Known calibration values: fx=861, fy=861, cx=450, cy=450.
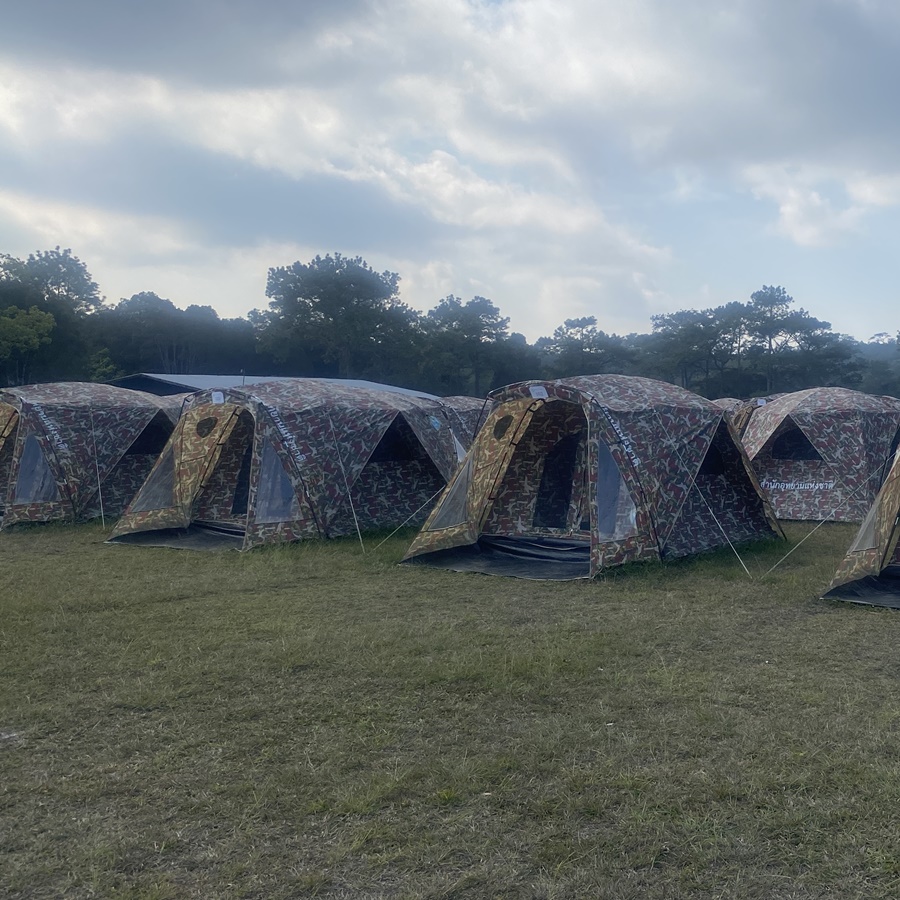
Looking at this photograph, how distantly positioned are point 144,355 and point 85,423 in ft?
143

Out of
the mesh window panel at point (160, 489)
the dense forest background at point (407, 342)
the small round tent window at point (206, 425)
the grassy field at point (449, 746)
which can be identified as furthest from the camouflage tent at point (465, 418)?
the dense forest background at point (407, 342)

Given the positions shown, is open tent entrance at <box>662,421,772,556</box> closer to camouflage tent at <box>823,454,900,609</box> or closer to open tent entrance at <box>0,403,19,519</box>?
camouflage tent at <box>823,454,900,609</box>

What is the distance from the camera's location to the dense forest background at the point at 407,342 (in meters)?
52.5

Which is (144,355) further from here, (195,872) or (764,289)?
(195,872)

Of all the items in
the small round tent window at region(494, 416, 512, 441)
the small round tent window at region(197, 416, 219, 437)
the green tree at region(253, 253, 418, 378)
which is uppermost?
the green tree at region(253, 253, 418, 378)

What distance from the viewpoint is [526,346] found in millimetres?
60844

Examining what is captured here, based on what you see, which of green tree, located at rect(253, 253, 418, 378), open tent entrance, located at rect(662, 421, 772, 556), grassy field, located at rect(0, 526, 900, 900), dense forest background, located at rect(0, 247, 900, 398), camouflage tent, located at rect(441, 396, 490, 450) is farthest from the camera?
green tree, located at rect(253, 253, 418, 378)

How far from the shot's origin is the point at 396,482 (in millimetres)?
13422

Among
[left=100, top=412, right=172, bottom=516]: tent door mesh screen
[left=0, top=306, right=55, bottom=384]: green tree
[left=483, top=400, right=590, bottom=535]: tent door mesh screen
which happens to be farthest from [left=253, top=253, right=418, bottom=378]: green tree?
[left=483, top=400, right=590, bottom=535]: tent door mesh screen

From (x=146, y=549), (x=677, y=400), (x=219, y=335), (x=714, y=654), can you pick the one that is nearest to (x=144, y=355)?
(x=219, y=335)

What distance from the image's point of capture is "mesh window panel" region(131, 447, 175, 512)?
12.8 meters

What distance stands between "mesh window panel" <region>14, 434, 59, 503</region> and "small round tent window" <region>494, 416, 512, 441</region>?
7.84 meters

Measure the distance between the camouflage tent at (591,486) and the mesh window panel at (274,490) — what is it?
2220 millimetres

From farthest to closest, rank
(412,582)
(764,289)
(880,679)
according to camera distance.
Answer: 1. (764,289)
2. (412,582)
3. (880,679)
